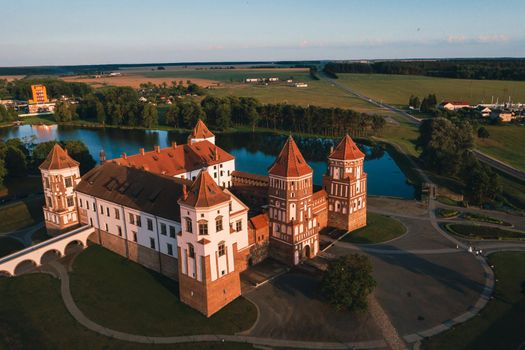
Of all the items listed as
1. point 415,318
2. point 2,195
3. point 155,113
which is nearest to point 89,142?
point 155,113

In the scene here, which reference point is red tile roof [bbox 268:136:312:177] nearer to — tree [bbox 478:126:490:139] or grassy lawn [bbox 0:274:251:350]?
grassy lawn [bbox 0:274:251:350]

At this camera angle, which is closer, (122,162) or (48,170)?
(48,170)

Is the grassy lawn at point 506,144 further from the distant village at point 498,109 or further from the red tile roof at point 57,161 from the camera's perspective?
the red tile roof at point 57,161

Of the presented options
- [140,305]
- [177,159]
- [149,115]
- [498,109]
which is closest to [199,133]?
[177,159]

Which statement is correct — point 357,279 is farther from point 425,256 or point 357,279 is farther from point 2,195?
point 2,195

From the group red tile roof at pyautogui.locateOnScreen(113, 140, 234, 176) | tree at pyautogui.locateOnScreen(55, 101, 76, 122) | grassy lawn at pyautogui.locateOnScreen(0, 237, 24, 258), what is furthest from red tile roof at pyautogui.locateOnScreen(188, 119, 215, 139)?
tree at pyautogui.locateOnScreen(55, 101, 76, 122)

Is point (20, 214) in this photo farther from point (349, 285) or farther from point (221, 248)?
point (349, 285)

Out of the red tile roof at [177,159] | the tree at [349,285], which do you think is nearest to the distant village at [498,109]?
the red tile roof at [177,159]
